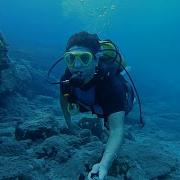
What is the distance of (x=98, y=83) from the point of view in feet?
13.9

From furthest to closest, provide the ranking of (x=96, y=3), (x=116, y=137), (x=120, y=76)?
(x=96, y=3)
(x=120, y=76)
(x=116, y=137)

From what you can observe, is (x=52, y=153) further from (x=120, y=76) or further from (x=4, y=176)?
(x=120, y=76)

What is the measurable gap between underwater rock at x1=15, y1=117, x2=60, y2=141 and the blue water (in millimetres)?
17267

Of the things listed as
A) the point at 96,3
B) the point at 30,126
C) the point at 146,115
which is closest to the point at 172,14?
the point at 96,3

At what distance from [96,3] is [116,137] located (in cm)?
5654

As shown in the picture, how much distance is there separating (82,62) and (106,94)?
1.51 feet

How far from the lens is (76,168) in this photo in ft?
18.9

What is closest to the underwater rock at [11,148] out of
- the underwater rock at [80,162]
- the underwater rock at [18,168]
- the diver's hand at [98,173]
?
the underwater rock at [18,168]

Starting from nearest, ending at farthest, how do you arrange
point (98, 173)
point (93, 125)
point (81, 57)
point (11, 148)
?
1. point (98, 173)
2. point (81, 57)
3. point (11, 148)
4. point (93, 125)

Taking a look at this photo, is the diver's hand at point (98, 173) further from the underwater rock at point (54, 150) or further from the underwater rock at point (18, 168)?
the underwater rock at point (54, 150)

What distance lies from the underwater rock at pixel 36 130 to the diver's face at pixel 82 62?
284 centimetres

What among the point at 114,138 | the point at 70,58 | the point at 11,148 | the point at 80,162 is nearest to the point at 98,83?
the point at 70,58

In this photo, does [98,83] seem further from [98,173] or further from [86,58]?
[98,173]

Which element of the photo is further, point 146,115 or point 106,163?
point 146,115
